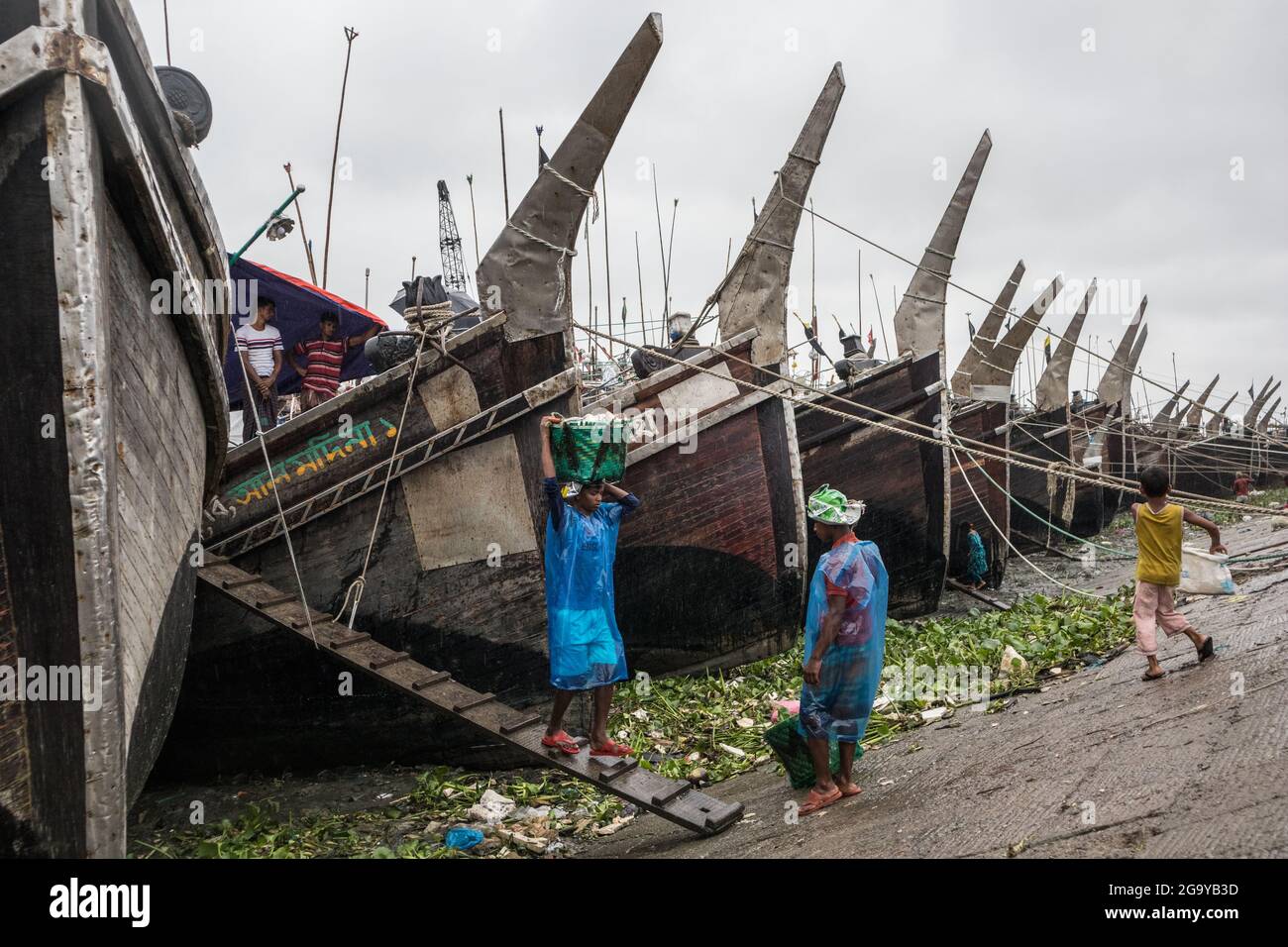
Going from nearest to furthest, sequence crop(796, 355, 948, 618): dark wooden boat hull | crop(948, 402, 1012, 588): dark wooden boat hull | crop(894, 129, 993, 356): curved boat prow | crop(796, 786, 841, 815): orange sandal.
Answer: crop(796, 786, 841, 815): orange sandal < crop(796, 355, 948, 618): dark wooden boat hull < crop(894, 129, 993, 356): curved boat prow < crop(948, 402, 1012, 588): dark wooden boat hull

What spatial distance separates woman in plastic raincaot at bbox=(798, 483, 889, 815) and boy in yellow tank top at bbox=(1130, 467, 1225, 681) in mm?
1572

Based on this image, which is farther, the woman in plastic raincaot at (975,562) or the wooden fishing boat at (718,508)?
the woman in plastic raincaot at (975,562)

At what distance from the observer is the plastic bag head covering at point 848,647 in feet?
13.5

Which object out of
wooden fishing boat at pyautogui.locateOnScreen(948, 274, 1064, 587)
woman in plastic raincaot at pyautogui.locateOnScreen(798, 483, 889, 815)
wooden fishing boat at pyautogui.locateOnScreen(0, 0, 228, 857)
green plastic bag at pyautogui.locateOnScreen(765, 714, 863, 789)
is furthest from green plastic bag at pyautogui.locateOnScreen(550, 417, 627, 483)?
wooden fishing boat at pyautogui.locateOnScreen(948, 274, 1064, 587)

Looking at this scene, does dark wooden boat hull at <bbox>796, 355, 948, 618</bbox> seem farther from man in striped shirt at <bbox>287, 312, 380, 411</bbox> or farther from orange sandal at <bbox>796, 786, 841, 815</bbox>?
orange sandal at <bbox>796, 786, 841, 815</bbox>

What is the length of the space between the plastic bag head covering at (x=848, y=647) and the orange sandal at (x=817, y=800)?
0.85 ft

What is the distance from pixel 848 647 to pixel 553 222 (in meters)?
3.26

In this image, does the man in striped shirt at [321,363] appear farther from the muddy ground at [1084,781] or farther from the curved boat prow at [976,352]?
the curved boat prow at [976,352]

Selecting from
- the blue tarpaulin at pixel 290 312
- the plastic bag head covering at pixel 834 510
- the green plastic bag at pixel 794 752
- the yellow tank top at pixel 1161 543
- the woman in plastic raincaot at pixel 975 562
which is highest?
the blue tarpaulin at pixel 290 312

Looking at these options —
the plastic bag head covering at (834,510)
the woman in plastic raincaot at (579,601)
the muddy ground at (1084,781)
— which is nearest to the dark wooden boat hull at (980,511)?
the muddy ground at (1084,781)

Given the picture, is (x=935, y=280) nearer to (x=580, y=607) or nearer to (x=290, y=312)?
(x=290, y=312)

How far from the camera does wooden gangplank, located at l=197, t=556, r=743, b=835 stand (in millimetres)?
4438

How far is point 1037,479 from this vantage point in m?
16.8

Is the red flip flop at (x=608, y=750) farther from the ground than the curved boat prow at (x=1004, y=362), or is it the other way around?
the curved boat prow at (x=1004, y=362)
